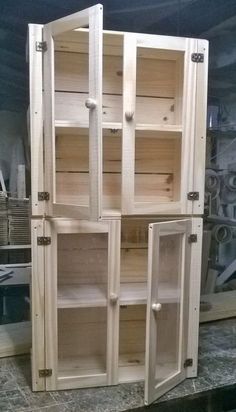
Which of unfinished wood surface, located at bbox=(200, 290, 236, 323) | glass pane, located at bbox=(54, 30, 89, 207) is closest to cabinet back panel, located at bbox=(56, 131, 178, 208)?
glass pane, located at bbox=(54, 30, 89, 207)

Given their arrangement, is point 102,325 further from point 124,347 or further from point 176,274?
point 176,274

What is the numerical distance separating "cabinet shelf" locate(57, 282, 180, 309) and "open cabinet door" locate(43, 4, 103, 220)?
1.24 ft

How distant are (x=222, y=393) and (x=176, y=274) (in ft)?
1.79

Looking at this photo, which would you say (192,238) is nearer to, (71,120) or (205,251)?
(71,120)

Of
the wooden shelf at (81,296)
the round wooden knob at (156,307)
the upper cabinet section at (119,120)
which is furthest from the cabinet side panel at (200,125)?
the wooden shelf at (81,296)

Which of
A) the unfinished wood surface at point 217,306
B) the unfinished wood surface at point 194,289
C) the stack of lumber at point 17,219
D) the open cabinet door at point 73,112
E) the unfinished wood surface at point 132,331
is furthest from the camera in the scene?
the unfinished wood surface at point 217,306

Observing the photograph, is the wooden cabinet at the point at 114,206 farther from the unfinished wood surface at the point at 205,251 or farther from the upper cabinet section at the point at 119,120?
the unfinished wood surface at the point at 205,251

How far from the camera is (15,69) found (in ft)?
6.72

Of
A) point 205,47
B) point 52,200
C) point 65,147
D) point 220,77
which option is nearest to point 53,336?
point 52,200

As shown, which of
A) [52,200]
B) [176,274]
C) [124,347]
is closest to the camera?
[52,200]

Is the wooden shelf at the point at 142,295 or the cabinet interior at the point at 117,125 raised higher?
the cabinet interior at the point at 117,125

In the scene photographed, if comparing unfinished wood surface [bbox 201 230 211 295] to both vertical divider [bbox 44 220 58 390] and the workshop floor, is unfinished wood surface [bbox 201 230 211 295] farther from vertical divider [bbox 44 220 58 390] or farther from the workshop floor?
vertical divider [bbox 44 220 58 390]

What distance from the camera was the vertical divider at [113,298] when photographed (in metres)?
1.56

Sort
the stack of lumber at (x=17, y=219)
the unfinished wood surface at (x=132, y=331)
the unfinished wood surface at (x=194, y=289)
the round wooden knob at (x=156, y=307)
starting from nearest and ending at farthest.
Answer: the round wooden knob at (x=156, y=307)
the unfinished wood surface at (x=194, y=289)
the unfinished wood surface at (x=132, y=331)
the stack of lumber at (x=17, y=219)
